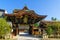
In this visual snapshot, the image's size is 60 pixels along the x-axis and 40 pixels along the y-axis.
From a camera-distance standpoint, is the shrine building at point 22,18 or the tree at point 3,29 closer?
the tree at point 3,29

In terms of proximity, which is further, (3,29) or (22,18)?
(22,18)

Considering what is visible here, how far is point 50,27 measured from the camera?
1762 centimetres

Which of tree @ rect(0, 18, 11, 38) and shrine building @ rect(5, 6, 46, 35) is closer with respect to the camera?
tree @ rect(0, 18, 11, 38)

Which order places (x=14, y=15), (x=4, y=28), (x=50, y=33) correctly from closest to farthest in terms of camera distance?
(x=4, y=28) → (x=50, y=33) → (x=14, y=15)

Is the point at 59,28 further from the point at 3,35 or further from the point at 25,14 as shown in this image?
the point at 3,35

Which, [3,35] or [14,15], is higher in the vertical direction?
[14,15]

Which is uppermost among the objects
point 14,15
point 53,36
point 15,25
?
point 14,15

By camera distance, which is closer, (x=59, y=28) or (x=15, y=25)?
(x=59, y=28)

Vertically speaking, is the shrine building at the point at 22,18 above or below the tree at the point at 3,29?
above

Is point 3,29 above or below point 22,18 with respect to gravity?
below

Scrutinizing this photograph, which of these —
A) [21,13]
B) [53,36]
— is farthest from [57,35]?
[21,13]

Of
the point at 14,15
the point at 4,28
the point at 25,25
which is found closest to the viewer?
the point at 4,28

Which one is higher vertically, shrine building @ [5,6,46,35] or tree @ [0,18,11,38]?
shrine building @ [5,6,46,35]

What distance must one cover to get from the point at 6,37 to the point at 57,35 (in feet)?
19.5
